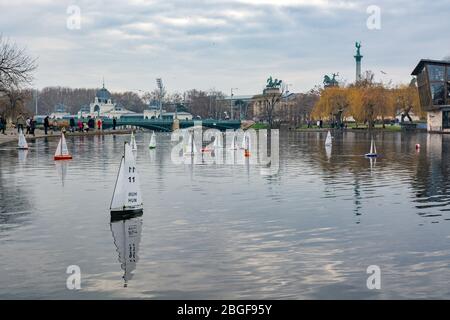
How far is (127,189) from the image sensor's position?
13203mm

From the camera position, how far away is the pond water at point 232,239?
7.88 m

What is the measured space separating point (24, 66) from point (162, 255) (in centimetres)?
4923

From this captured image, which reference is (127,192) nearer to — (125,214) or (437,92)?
(125,214)

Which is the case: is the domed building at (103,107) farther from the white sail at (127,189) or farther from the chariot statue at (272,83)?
the white sail at (127,189)

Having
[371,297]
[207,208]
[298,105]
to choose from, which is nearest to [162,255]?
[371,297]

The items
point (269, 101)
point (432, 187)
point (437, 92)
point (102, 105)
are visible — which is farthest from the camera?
point (102, 105)

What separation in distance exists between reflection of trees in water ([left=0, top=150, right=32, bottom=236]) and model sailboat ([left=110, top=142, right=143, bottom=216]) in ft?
6.00

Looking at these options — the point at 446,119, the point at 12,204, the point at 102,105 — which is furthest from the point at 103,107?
the point at 12,204

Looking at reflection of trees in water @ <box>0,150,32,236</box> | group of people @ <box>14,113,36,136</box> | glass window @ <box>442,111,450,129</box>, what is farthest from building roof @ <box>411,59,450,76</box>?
reflection of trees in water @ <box>0,150,32,236</box>

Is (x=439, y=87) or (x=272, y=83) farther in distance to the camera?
(x=272, y=83)

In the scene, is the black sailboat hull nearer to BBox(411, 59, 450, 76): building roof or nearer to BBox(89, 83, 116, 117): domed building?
BBox(411, 59, 450, 76): building roof

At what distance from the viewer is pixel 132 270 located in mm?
8648

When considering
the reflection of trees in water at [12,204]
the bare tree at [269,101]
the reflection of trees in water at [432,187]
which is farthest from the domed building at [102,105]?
the reflection of trees in water at [12,204]

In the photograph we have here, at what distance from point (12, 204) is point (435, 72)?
81.6 metres
